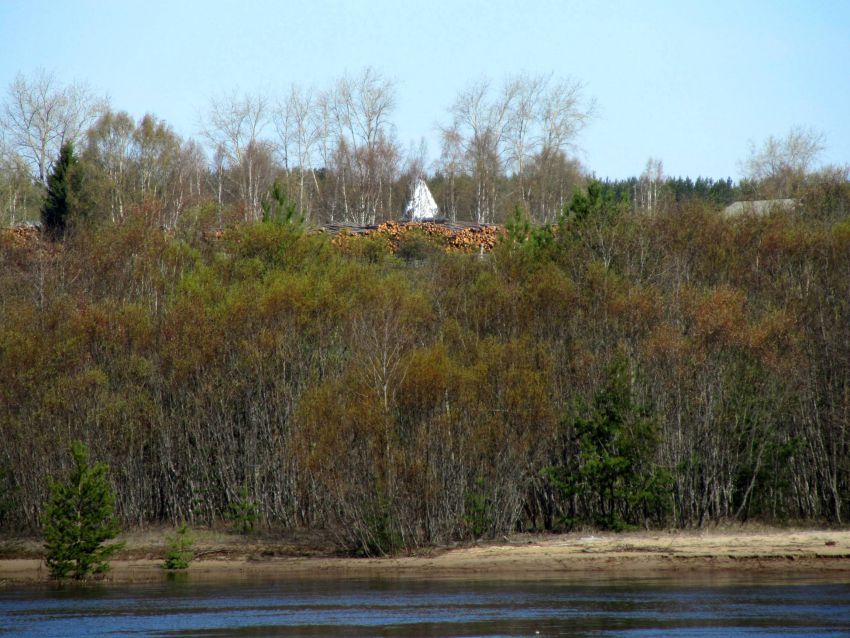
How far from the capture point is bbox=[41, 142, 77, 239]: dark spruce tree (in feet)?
211

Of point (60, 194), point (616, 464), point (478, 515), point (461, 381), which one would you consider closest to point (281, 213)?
point (461, 381)

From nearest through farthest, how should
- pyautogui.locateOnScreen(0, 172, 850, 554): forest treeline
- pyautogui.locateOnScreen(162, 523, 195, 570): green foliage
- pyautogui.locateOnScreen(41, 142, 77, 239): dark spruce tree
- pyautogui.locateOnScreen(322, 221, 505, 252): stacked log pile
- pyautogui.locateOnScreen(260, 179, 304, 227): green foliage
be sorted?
pyautogui.locateOnScreen(162, 523, 195, 570): green foliage < pyautogui.locateOnScreen(0, 172, 850, 554): forest treeline < pyautogui.locateOnScreen(260, 179, 304, 227): green foliage < pyautogui.locateOnScreen(41, 142, 77, 239): dark spruce tree < pyautogui.locateOnScreen(322, 221, 505, 252): stacked log pile

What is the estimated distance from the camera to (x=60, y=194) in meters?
64.7

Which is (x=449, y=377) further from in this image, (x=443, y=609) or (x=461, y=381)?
(x=443, y=609)

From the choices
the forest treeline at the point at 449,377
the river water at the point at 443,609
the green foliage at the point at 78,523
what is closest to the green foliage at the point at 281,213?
the forest treeline at the point at 449,377

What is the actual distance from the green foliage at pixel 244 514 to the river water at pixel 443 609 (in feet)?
22.6

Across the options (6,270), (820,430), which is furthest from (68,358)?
(820,430)

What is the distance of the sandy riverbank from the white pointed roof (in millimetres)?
51125

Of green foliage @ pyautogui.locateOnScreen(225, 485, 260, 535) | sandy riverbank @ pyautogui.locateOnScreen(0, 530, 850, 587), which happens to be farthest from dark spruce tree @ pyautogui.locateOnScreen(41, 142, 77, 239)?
sandy riverbank @ pyautogui.locateOnScreen(0, 530, 850, 587)

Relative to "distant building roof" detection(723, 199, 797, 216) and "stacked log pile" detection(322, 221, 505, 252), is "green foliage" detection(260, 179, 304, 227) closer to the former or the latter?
"stacked log pile" detection(322, 221, 505, 252)

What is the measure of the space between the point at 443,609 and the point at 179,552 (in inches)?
505

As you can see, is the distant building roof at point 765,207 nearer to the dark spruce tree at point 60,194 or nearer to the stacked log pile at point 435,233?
the stacked log pile at point 435,233

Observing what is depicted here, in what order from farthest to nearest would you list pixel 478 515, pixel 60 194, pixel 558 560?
pixel 60 194, pixel 478 515, pixel 558 560

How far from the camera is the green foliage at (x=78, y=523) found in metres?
31.9
